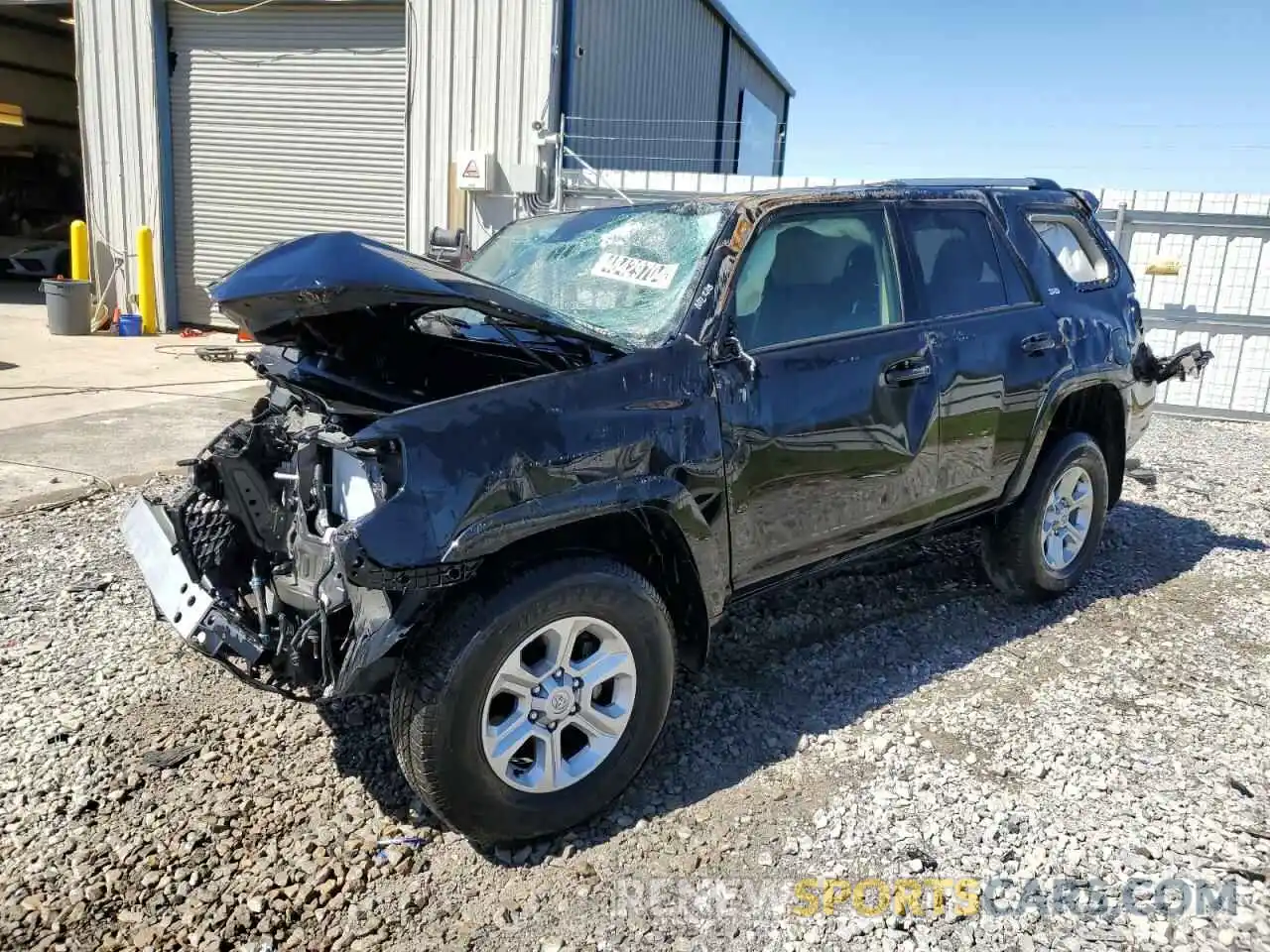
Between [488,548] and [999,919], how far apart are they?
1694 millimetres

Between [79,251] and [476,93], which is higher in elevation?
[476,93]

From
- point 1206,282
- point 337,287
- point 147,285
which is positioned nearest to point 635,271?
point 337,287

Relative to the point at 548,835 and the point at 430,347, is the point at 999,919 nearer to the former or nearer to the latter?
the point at 548,835

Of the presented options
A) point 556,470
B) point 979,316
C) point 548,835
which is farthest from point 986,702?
point 556,470

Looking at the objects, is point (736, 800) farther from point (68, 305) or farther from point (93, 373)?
point (68, 305)

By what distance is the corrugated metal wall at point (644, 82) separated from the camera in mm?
11094

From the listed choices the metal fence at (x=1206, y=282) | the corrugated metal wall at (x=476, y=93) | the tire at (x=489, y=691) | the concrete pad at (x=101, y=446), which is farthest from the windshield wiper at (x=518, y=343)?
the corrugated metal wall at (x=476, y=93)

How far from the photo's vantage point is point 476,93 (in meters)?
10.9

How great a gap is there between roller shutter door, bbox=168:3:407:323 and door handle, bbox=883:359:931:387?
31.0ft

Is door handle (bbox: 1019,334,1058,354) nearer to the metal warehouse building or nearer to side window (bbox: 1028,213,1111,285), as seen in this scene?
side window (bbox: 1028,213,1111,285)

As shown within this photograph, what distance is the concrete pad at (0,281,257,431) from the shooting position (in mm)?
8164

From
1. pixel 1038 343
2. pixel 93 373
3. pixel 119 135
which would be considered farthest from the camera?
pixel 119 135

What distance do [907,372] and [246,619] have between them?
254cm

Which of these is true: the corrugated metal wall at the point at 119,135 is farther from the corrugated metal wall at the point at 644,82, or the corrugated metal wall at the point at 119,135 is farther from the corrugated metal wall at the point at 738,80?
the corrugated metal wall at the point at 738,80
